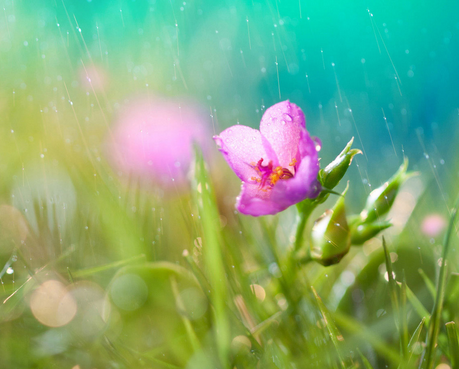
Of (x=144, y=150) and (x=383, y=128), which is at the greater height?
(x=144, y=150)

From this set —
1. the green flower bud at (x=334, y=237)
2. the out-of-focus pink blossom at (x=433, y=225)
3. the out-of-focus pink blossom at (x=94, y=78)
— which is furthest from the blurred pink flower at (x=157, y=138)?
the out-of-focus pink blossom at (x=433, y=225)

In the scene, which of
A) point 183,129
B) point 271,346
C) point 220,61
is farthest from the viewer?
point 220,61

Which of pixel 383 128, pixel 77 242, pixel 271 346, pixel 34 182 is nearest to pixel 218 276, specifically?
pixel 271 346

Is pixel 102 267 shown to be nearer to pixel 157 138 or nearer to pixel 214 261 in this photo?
pixel 214 261

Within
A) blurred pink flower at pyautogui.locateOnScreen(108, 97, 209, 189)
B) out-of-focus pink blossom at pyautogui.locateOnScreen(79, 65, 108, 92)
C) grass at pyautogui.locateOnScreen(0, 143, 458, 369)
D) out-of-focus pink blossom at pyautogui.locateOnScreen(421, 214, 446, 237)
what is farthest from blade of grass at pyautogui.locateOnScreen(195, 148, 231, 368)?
out-of-focus pink blossom at pyautogui.locateOnScreen(79, 65, 108, 92)

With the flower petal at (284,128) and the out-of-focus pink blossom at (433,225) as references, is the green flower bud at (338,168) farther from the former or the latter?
the out-of-focus pink blossom at (433,225)

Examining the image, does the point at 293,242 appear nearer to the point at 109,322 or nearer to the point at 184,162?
the point at 109,322

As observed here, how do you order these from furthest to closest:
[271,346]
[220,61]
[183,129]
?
[220,61]
[183,129]
[271,346]

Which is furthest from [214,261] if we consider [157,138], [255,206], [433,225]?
[157,138]
